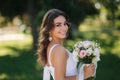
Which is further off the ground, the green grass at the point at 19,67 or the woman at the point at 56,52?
the woman at the point at 56,52

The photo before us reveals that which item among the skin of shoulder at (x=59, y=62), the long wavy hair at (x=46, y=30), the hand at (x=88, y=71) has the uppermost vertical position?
the long wavy hair at (x=46, y=30)

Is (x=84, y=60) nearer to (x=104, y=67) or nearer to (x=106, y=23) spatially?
(x=104, y=67)

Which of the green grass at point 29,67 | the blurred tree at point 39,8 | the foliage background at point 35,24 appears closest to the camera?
the green grass at point 29,67

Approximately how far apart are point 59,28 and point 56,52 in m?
0.33

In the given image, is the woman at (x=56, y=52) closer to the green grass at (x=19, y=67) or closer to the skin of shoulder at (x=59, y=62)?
the skin of shoulder at (x=59, y=62)

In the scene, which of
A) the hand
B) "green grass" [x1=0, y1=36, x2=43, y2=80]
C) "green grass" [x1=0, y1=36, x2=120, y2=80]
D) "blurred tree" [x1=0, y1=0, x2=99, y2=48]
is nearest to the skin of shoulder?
the hand

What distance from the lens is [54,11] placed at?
493cm

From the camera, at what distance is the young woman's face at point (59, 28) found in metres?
4.83

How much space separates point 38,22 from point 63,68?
13.7 m

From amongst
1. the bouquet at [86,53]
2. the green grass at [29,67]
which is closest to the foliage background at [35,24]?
the green grass at [29,67]

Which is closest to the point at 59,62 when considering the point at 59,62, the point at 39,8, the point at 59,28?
the point at 59,62

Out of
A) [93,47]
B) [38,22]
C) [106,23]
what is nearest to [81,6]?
[38,22]

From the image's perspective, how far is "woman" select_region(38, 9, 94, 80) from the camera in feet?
15.2

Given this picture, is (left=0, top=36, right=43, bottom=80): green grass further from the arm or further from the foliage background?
the arm
